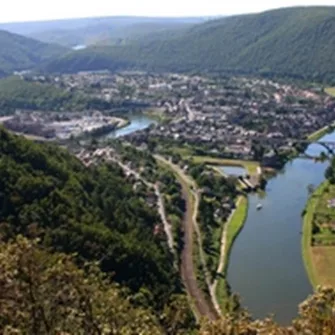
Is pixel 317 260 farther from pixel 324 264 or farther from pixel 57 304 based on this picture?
pixel 57 304

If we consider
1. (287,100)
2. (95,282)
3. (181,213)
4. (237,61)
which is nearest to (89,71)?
(237,61)

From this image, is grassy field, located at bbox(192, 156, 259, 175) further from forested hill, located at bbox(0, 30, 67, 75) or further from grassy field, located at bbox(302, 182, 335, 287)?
forested hill, located at bbox(0, 30, 67, 75)

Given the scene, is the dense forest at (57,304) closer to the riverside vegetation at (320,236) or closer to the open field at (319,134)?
the riverside vegetation at (320,236)

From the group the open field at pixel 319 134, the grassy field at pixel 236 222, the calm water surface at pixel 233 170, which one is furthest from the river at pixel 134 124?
the grassy field at pixel 236 222

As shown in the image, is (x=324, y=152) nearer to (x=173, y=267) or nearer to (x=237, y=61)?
(x=173, y=267)

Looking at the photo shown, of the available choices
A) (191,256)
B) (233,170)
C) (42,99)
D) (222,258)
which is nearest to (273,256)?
(222,258)

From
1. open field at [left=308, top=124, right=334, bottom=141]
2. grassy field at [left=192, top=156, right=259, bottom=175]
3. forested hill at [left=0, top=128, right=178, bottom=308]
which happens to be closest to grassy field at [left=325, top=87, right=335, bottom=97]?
open field at [left=308, top=124, right=334, bottom=141]
